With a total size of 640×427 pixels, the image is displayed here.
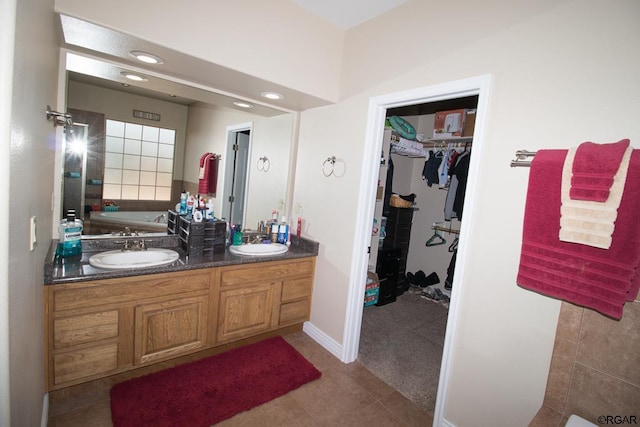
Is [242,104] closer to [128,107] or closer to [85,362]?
[128,107]

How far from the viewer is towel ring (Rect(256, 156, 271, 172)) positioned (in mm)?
3021

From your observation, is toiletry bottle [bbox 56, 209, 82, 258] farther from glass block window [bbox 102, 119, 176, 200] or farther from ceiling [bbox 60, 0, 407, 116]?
ceiling [bbox 60, 0, 407, 116]

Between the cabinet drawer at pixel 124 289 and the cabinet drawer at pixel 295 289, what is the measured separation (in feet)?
2.31

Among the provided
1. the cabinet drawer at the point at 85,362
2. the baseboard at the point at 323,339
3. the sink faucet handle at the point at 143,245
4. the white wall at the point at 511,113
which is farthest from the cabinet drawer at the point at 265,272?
the white wall at the point at 511,113

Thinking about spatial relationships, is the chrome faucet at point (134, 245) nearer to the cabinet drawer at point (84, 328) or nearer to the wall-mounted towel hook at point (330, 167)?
the cabinet drawer at point (84, 328)

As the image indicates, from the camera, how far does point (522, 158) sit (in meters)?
1.51

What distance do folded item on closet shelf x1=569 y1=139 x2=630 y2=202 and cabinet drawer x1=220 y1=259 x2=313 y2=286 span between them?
6.47ft

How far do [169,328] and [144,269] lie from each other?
0.47 metres

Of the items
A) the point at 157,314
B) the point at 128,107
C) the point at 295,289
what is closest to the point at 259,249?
the point at 295,289

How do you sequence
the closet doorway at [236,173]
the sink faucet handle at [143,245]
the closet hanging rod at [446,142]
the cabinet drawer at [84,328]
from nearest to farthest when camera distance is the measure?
1. the cabinet drawer at [84,328]
2. the sink faucet handle at [143,245]
3. the closet doorway at [236,173]
4. the closet hanging rod at [446,142]

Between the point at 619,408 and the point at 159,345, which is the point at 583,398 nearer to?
the point at 619,408

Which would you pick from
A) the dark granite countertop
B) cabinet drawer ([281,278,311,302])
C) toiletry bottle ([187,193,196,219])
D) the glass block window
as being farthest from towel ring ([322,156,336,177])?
the glass block window

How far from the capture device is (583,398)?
1.35 metres

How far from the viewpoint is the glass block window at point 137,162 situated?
220 centimetres
